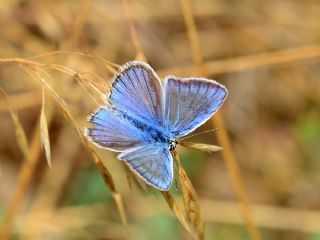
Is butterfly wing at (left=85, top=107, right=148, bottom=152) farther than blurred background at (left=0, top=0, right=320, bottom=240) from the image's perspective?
No

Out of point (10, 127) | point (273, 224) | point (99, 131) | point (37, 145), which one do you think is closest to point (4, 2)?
point (10, 127)

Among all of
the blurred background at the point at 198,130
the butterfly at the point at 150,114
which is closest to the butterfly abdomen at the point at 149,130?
the butterfly at the point at 150,114

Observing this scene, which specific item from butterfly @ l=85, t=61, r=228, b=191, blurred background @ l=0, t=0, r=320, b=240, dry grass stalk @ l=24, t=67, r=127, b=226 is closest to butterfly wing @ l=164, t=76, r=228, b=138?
butterfly @ l=85, t=61, r=228, b=191

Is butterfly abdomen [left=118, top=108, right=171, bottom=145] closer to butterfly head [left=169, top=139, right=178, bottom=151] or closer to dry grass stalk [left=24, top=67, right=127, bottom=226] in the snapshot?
butterfly head [left=169, top=139, right=178, bottom=151]

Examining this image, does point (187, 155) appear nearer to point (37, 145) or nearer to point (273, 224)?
point (273, 224)

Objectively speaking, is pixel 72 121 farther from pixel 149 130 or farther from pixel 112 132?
pixel 149 130

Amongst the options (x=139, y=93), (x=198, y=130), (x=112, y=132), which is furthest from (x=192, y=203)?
(x=198, y=130)
